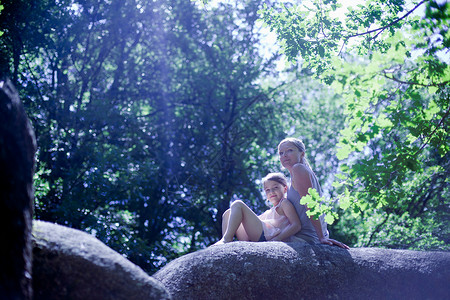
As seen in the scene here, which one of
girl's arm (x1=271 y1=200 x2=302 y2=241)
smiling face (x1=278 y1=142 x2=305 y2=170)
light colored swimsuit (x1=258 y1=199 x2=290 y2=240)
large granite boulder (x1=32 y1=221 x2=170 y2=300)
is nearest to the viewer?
large granite boulder (x1=32 y1=221 x2=170 y2=300)

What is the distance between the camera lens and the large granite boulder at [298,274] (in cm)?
465

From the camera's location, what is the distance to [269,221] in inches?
237

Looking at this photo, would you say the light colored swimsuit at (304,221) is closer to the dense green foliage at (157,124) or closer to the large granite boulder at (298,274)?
the large granite boulder at (298,274)

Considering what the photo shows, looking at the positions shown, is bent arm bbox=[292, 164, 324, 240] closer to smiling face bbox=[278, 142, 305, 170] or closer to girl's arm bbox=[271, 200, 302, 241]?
girl's arm bbox=[271, 200, 302, 241]

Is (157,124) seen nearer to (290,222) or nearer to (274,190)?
(274,190)

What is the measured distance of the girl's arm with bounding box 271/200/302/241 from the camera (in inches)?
222

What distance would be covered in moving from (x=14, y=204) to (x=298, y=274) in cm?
330

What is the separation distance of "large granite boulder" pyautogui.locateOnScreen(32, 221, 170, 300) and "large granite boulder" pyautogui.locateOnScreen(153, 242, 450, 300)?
3.53ft

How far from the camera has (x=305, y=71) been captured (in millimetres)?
14438

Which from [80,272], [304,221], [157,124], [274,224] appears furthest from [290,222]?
[157,124]

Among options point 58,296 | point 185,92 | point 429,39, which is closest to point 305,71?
point 185,92

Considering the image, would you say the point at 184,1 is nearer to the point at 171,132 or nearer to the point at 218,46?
the point at 218,46

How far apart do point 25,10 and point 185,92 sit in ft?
17.1

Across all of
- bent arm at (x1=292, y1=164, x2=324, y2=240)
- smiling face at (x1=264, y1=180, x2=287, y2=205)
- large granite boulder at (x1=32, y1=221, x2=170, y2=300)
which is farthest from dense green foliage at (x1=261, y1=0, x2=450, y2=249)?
large granite boulder at (x1=32, y1=221, x2=170, y2=300)
